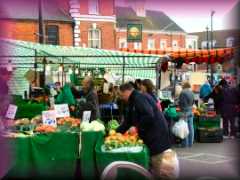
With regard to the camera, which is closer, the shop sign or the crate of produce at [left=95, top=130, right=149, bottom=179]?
the shop sign

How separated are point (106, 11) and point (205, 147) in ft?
23.0

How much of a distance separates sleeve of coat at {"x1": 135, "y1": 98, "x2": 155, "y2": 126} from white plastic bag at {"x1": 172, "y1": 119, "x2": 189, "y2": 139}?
4.51 metres

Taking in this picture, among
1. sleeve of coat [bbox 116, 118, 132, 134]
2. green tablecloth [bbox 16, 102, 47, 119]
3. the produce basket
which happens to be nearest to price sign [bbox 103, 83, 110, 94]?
green tablecloth [bbox 16, 102, 47, 119]

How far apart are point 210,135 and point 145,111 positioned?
5.48 m

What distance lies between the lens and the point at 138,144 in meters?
4.05

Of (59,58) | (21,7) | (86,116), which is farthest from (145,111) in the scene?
(59,58)

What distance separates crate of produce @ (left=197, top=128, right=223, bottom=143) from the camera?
8586 millimetres

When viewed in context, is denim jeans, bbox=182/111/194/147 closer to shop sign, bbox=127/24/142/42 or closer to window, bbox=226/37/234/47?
shop sign, bbox=127/24/142/42

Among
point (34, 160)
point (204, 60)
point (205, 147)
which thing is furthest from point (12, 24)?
point (204, 60)

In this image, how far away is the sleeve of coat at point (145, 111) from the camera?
3.42 metres

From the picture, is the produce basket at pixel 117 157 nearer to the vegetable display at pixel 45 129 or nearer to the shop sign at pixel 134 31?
the vegetable display at pixel 45 129

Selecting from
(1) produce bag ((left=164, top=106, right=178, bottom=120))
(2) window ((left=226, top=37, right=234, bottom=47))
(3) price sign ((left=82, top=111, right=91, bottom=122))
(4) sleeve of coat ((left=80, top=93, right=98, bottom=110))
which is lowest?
(1) produce bag ((left=164, top=106, right=178, bottom=120))

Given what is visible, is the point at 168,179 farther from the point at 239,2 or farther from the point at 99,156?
the point at 239,2

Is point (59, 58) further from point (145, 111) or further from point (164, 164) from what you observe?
point (164, 164)
